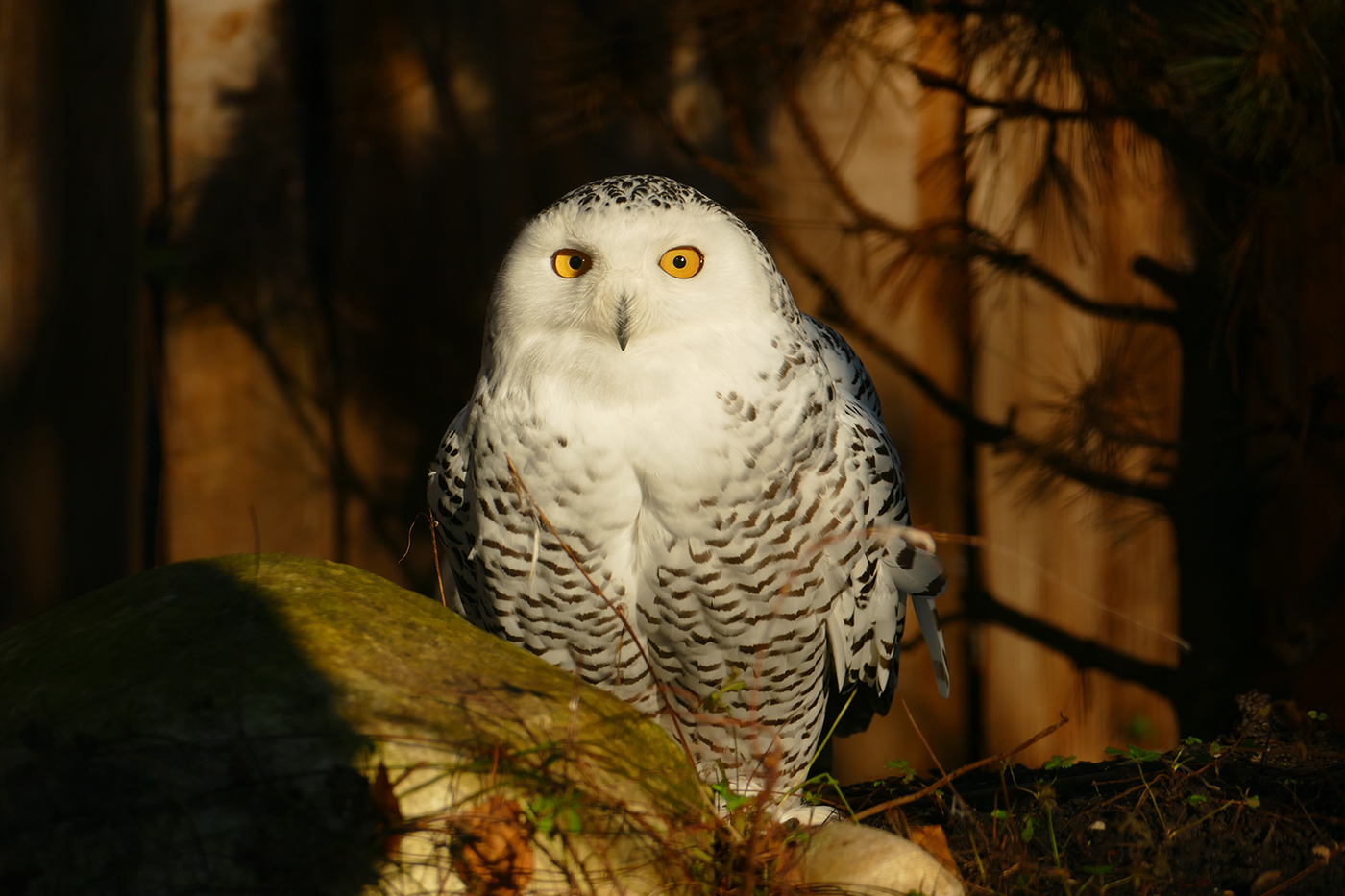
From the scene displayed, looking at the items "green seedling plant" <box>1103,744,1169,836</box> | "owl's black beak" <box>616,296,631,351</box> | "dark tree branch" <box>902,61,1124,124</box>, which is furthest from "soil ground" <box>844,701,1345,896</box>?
"dark tree branch" <box>902,61,1124,124</box>

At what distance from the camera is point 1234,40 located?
2.22 metres

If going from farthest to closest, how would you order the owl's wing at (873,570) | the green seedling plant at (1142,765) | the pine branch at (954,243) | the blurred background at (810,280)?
the pine branch at (954,243), the blurred background at (810,280), the owl's wing at (873,570), the green seedling plant at (1142,765)

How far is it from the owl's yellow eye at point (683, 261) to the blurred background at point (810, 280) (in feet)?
3.62

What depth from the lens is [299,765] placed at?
1155 mm

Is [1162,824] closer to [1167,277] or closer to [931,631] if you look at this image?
[931,631]

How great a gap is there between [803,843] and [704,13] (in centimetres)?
209

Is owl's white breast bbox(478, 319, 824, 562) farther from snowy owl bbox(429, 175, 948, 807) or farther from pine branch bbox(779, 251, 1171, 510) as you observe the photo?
pine branch bbox(779, 251, 1171, 510)

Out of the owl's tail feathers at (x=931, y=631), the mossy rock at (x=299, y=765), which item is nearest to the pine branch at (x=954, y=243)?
the owl's tail feathers at (x=931, y=631)

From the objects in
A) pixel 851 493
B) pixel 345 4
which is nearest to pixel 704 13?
pixel 345 4

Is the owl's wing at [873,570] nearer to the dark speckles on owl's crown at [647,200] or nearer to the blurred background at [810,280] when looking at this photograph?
the dark speckles on owl's crown at [647,200]

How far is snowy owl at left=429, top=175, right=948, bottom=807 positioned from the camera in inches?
64.7

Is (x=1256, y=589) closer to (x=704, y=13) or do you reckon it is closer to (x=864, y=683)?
(x=864, y=683)

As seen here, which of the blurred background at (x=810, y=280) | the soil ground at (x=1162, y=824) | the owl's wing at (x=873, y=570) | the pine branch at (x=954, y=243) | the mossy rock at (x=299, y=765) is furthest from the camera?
the pine branch at (x=954, y=243)

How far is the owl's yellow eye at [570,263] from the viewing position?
1696mm
